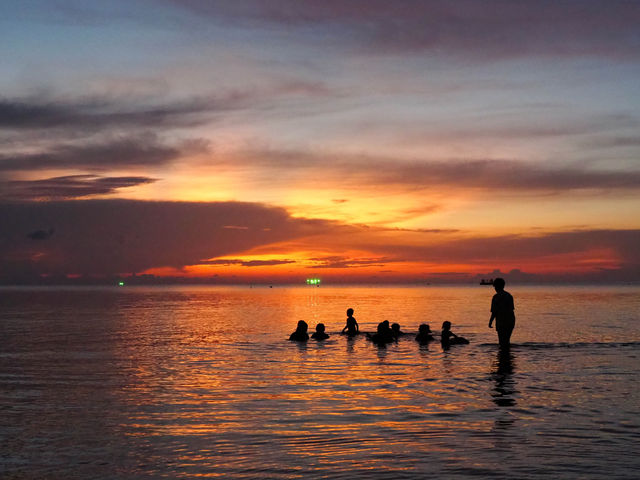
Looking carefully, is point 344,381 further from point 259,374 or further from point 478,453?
point 478,453

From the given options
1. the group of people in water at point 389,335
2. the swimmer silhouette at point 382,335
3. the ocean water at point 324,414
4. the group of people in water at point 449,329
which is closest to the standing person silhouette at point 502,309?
the group of people in water at point 449,329

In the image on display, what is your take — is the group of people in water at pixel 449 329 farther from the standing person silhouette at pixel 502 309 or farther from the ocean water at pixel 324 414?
the ocean water at pixel 324 414

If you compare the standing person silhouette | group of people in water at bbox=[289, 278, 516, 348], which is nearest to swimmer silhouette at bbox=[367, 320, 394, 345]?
group of people in water at bbox=[289, 278, 516, 348]

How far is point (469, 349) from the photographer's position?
105 feet

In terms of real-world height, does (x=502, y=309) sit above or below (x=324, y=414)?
above

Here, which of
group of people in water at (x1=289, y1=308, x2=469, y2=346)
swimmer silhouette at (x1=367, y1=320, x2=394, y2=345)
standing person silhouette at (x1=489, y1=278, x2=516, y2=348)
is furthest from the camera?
swimmer silhouette at (x1=367, y1=320, x2=394, y2=345)

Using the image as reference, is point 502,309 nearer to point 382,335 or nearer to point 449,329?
point 382,335

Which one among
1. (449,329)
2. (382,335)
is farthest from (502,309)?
(449,329)

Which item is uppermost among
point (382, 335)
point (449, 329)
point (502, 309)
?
point (502, 309)

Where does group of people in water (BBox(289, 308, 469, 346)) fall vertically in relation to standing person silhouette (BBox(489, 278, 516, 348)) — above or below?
below

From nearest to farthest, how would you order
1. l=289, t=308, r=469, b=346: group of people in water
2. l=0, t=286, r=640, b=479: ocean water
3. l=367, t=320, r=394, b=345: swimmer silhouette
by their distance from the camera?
l=0, t=286, r=640, b=479: ocean water, l=289, t=308, r=469, b=346: group of people in water, l=367, t=320, r=394, b=345: swimmer silhouette

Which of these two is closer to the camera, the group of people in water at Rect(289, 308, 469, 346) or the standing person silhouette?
the standing person silhouette

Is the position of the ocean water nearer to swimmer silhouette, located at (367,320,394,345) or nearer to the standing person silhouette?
the standing person silhouette

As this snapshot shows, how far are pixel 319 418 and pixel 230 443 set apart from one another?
3011mm
